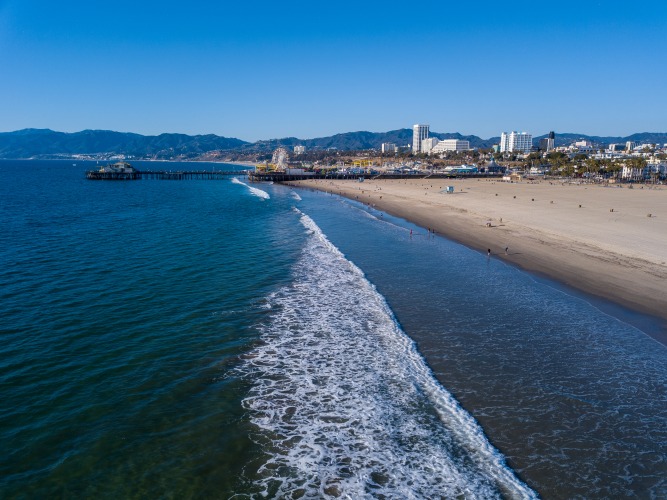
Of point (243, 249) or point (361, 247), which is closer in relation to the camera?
point (243, 249)

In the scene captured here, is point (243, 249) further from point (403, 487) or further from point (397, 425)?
point (403, 487)

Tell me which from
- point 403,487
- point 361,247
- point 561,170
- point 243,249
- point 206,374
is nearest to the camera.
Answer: point 403,487

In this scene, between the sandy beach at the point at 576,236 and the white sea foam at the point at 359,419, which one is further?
the sandy beach at the point at 576,236

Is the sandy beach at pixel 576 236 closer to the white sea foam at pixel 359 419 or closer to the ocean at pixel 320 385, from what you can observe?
the ocean at pixel 320 385

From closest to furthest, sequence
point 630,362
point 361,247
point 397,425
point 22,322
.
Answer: point 397,425, point 630,362, point 22,322, point 361,247

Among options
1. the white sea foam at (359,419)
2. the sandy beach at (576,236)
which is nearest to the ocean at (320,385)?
the white sea foam at (359,419)

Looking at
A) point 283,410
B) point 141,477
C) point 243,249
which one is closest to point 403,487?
point 283,410

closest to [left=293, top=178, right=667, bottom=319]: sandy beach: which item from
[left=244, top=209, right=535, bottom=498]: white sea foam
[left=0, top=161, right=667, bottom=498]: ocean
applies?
[left=0, top=161, right=667, bottom=498]: ocean

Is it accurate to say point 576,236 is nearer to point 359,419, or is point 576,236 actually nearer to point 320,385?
point 320,385
